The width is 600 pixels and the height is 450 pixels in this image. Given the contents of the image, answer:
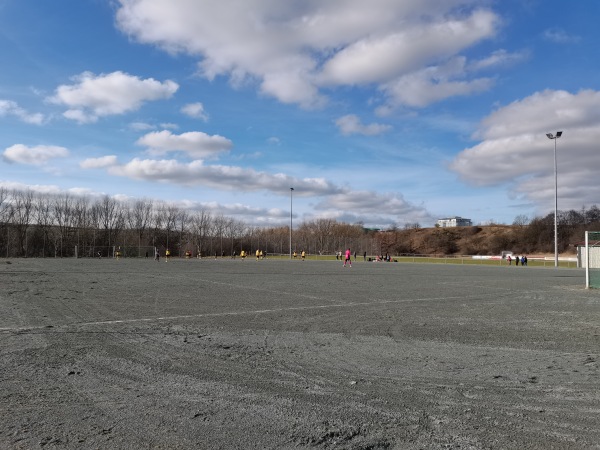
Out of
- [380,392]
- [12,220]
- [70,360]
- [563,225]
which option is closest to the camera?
[380,392]

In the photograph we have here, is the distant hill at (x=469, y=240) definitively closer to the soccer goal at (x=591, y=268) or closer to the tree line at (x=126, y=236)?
the tree line at (x=126, y=236)

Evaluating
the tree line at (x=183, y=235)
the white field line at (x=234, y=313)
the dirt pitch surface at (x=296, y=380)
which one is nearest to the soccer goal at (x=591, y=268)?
the white field line at (x=234, y=313)

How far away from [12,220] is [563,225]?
434ft

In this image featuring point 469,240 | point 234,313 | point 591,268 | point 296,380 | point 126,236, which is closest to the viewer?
point 296,380

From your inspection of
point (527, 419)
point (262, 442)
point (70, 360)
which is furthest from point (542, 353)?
point (70, 360)

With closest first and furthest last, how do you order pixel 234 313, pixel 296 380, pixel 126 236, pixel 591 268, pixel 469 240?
1. pixel 296 380
2. pixel 234 313
3. pixel 591 268
4. pixel 126 236
5. pixel 469 240

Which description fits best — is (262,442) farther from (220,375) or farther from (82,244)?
(82,244)

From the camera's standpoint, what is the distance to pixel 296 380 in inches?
230

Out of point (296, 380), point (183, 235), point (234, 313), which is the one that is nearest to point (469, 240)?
point (183, 235)

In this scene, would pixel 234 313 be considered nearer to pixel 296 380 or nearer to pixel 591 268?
pixel 296 380

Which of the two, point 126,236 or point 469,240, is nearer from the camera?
point 126,236

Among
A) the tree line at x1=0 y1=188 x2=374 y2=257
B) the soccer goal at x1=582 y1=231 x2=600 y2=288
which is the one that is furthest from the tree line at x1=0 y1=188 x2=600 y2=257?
the soccer goal at x1=582 y1=231 x2=600 y2=288

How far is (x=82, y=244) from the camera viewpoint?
9000cm

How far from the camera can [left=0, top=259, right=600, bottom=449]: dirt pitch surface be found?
13.7 feet
